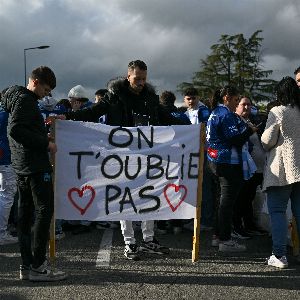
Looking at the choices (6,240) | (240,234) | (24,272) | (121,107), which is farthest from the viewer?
(240,234)

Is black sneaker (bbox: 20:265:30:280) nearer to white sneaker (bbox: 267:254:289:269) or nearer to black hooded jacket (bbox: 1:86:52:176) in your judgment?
black hooded jacket (bbox: 1:86:52:176)

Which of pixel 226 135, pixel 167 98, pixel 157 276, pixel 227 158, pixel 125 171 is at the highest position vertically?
pixel 167 98

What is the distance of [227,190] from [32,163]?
2.20 metres

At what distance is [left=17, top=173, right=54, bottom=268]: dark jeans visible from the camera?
4.25 metres

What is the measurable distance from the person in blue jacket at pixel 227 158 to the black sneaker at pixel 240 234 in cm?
77

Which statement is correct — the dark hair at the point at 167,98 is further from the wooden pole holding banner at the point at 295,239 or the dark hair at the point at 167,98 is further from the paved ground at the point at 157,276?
the wooden pole holding banner at the point at 295,239

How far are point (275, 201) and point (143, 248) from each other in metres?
1.47

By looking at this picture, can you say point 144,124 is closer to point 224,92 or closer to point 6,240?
point 224,92

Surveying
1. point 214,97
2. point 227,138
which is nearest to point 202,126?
point 227,138

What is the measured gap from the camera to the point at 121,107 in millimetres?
5227

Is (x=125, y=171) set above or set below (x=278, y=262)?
above

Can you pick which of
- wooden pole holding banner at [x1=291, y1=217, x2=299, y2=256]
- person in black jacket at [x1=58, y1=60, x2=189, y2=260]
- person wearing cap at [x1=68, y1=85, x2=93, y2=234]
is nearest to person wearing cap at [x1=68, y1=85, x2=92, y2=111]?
person wearing cap at [x1=68, y1=85, x2=93, y2=234]

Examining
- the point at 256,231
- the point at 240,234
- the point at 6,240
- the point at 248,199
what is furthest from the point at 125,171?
the point at 256,231

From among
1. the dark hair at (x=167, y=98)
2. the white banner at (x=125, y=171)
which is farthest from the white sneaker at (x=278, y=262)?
the dark hair at (x=167, y=98)
